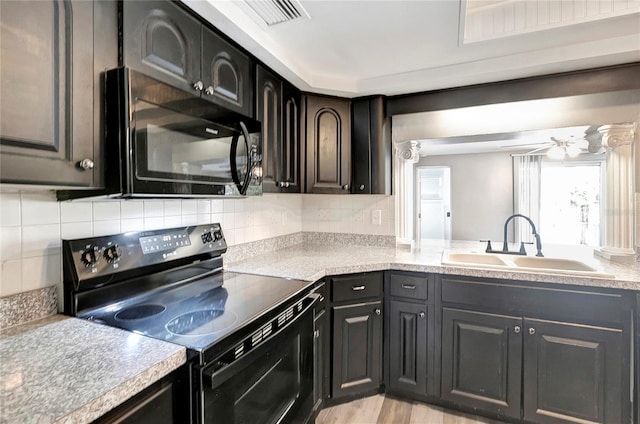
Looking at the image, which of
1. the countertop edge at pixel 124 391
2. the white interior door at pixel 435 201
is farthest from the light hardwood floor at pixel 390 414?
the white interior door at pixel 435 201

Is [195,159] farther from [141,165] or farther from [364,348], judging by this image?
[364,348]

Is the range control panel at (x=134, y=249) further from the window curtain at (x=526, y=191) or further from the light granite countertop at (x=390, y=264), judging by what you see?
the window curtain at (x=526, y=191)

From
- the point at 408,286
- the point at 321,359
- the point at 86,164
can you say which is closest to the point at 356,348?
the point at 321,359

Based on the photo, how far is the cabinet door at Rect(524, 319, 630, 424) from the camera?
1.58 m

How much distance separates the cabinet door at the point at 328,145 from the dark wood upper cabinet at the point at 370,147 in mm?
54

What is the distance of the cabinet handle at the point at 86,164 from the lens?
2.97 feet

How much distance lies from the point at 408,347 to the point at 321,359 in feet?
1.86

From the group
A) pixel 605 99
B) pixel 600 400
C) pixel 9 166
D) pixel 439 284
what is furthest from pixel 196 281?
pixel 605 99

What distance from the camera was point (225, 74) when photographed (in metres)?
1.50

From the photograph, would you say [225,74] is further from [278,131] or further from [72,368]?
[72,368]

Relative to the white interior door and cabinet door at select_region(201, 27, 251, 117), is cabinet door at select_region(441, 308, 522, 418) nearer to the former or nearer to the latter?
cabinet door at select_region(201, 27, 251, 117)

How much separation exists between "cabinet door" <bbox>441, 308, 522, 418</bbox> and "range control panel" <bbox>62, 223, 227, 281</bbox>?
4.81ft

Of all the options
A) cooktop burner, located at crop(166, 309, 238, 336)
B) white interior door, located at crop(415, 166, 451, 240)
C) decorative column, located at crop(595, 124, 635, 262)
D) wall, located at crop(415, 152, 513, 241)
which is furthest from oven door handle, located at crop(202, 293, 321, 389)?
white interior door, located at crop(415, 166, 451, 240)

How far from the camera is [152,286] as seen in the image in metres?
1.38
